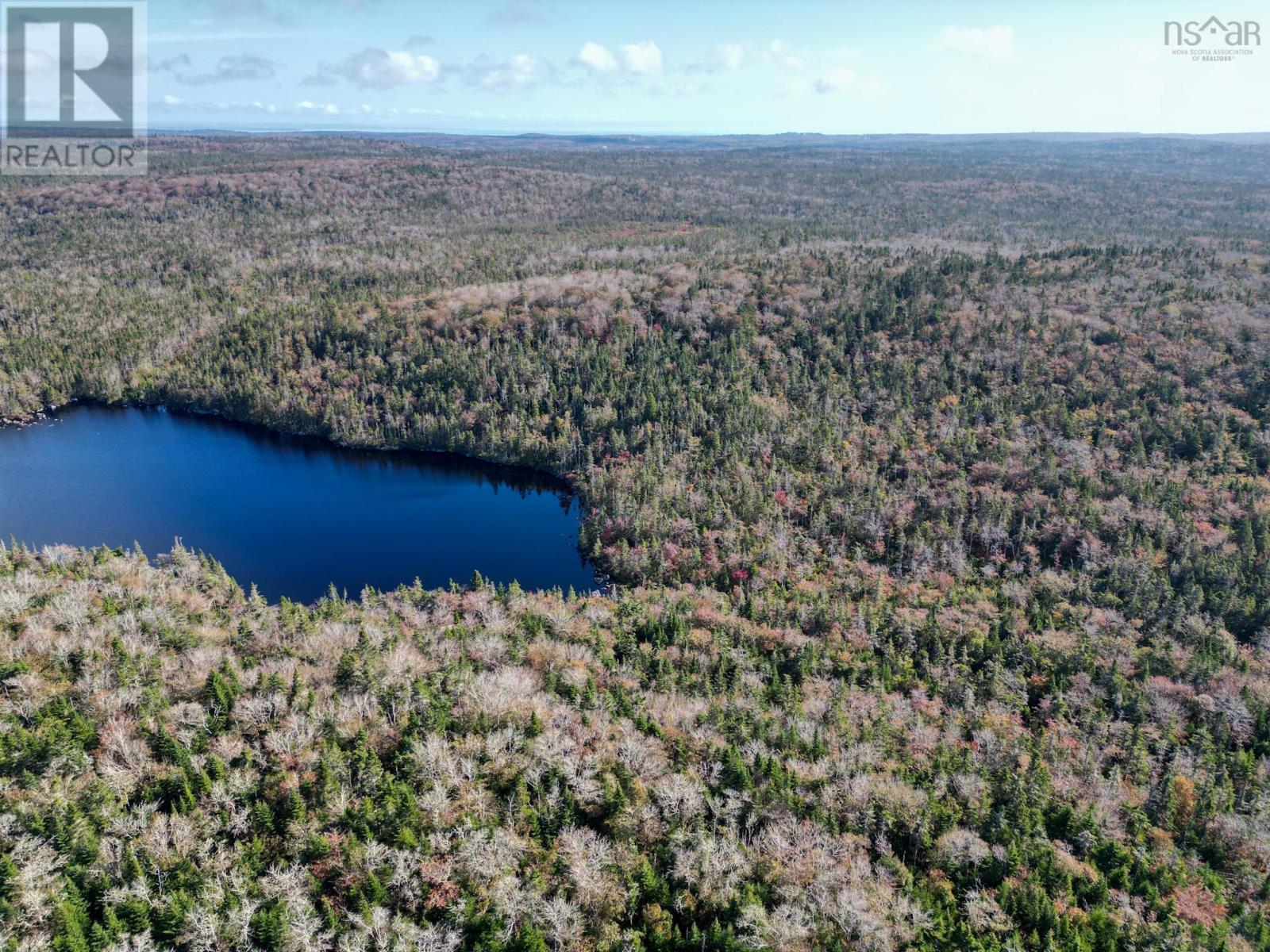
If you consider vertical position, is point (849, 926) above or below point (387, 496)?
below

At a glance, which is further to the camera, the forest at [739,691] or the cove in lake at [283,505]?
the cove in lake at [283,505]

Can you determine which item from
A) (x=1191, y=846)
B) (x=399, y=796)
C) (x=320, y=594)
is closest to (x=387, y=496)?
(x=320, y=594)

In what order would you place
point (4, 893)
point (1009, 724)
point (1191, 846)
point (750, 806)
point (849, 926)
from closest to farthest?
point (4, 893), point (849, 926), point (750, 806), point (1191, 846), point (1009, 724)

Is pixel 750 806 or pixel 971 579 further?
pixel 971 579

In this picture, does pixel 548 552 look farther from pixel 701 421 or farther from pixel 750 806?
pixel 750 806

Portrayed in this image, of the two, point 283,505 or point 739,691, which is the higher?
point 283,505

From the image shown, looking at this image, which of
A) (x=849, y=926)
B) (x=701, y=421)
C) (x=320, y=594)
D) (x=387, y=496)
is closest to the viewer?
(x=849, y=926)

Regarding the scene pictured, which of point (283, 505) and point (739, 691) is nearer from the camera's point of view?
point (739, 691)

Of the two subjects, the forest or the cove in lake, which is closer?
the forest
